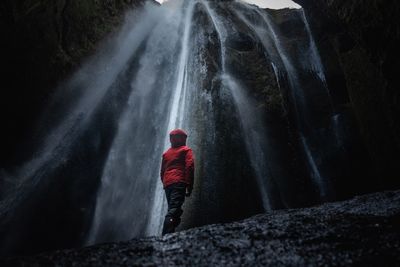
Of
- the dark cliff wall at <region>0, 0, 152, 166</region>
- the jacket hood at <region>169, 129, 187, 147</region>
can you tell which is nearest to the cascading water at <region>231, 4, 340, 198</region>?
the jacket hood at <region>169, 129, 187, 147</region>

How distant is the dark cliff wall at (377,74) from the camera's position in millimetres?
7271

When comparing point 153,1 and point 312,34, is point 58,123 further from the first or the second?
point 312,34

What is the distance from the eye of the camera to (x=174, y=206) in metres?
5.58

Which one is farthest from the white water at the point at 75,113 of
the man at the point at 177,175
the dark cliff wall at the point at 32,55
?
the man at the point at 177,175

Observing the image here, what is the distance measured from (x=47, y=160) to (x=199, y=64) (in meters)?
5.83

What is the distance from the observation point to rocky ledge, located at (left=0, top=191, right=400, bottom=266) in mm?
3098

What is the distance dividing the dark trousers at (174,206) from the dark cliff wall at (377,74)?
211 inches

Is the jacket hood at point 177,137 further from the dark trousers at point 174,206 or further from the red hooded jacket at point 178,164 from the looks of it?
the dark trousers at point 174,206

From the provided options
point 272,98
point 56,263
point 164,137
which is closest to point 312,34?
point 272,98

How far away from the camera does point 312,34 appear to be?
14461mm

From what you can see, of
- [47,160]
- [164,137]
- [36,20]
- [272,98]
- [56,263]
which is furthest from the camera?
[272,98]

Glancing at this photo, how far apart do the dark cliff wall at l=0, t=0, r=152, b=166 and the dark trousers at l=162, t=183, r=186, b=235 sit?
4578 mm

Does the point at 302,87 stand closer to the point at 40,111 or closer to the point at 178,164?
the point at 178,164

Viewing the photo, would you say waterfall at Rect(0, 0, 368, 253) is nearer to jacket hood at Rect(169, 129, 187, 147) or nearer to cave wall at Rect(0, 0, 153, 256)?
cave wall at Rect(0, 0, 153, 256)
